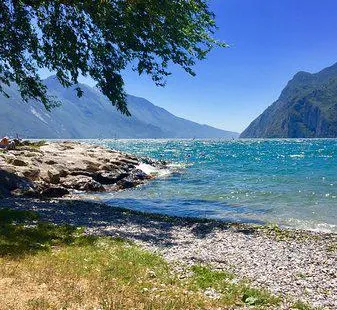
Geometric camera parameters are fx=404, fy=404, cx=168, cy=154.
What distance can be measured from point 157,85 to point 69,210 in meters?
11.5

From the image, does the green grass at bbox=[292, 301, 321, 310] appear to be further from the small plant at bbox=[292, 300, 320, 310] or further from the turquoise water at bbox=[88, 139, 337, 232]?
the turquoise water at bbox=[88, 139, 337, 232]

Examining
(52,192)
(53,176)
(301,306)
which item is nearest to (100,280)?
(301,306)

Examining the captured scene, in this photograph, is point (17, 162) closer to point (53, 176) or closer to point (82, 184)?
point (53, 176)

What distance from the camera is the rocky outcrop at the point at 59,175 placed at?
37.4m

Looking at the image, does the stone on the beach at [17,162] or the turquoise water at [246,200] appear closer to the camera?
the turquoise water at [246,200]

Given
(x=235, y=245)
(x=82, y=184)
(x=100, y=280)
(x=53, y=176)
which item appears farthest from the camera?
(x=82, y=184)

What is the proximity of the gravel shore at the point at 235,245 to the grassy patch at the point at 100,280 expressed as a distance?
138cm

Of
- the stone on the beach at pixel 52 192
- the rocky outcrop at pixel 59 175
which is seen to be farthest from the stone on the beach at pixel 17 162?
the stone on the beach at pixel 52 192

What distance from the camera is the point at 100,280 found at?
1334 cm

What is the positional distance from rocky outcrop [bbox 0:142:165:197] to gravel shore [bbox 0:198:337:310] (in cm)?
705

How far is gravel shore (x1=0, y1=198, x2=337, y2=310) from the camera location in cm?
1459

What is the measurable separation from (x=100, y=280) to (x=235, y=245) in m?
9.69

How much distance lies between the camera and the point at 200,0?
30109mm

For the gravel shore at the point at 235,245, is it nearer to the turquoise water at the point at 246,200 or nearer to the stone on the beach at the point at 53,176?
the turquoise water at the point at 246,200
